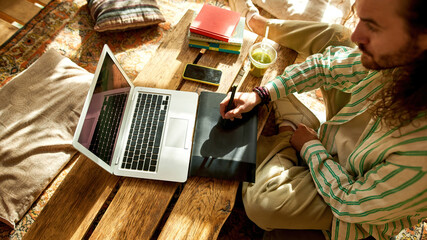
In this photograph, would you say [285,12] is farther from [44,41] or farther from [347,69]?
[44,41]

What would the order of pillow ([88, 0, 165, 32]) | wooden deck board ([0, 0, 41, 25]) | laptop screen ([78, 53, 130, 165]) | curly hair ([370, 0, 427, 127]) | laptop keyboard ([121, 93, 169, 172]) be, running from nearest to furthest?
curly hair ([370, 0, 427, 127])
laptop screen ([78, 53, 130, 165])
laptop keyboard ([121, 93, 169, 172])
pillow ([88, 0, 165, 32])
wooden deck board ([0, 0, 41, 25])

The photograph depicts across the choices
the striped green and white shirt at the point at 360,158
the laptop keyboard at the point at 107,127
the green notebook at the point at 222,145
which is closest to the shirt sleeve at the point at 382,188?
the striped green and white shirt at the point at 360,158

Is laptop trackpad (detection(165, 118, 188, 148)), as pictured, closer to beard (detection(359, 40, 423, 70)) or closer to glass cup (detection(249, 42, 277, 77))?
glass cup (detection(249, 42, 277, 77))

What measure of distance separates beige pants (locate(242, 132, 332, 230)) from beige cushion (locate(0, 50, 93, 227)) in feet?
3.47

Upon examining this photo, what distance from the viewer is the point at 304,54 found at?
131 centimetres

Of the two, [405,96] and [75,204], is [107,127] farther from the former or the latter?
[405,96]

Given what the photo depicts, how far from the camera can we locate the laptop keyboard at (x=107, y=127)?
0.83m

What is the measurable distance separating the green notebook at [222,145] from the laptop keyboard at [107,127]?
30 cm

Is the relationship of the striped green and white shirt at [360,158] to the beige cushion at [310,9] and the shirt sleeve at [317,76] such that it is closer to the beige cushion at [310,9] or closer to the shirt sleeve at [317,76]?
the shirt sleeve at [317,76]

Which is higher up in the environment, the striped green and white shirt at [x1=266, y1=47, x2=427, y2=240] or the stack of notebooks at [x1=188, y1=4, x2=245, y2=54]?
the stack of notebooks at [x1=188, y1=4, x2=245, y2=54]

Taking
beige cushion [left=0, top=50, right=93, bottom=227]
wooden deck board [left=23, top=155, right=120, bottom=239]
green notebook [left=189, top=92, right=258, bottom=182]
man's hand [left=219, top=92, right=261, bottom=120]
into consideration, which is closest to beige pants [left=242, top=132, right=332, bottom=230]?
green notebook [left=189, top=92, right=258, bottom=182]

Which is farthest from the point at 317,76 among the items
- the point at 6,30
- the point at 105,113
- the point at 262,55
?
the point at 6,30

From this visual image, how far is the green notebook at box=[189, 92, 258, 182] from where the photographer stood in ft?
3.04

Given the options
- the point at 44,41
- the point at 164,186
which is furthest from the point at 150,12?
the point at 164,186
